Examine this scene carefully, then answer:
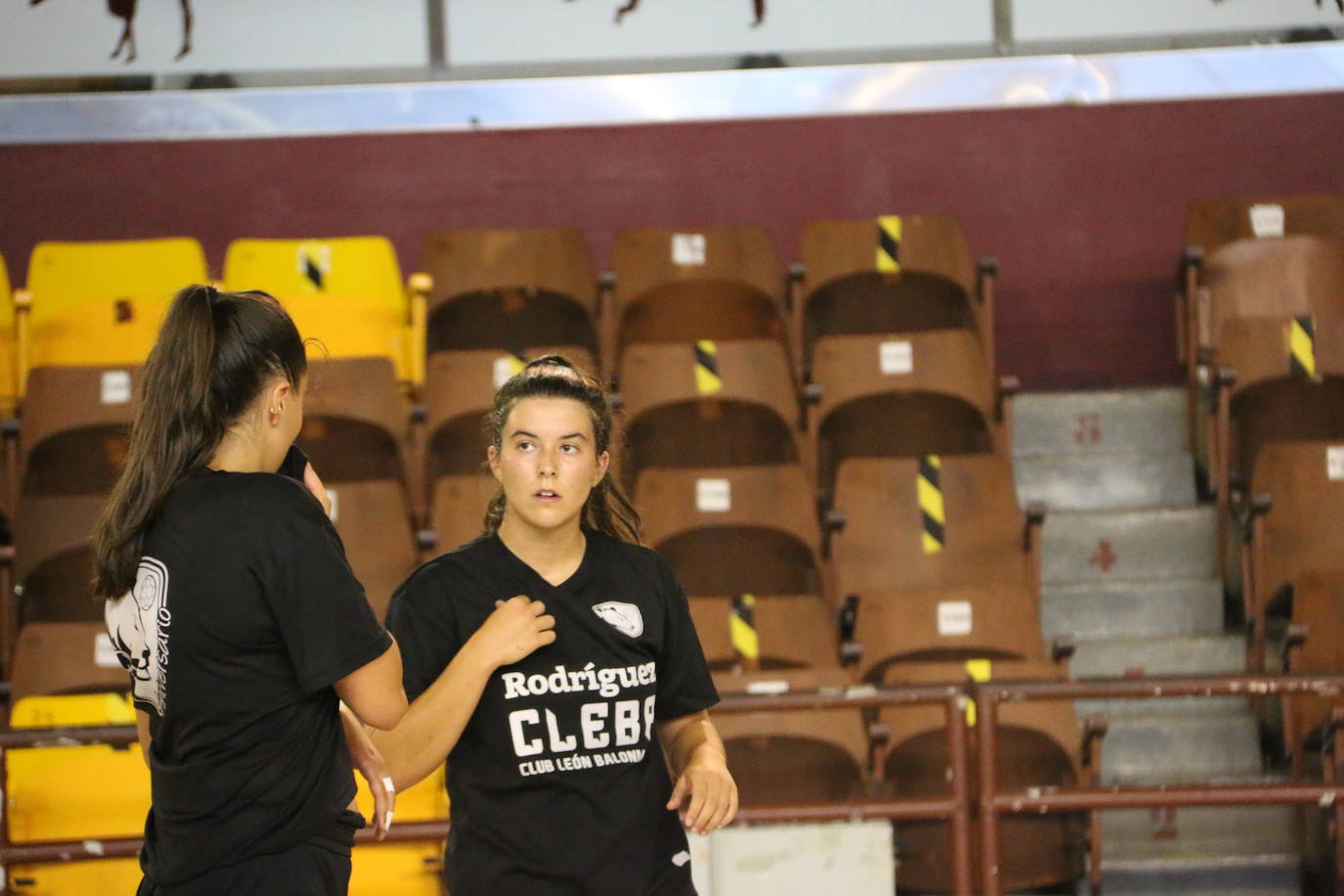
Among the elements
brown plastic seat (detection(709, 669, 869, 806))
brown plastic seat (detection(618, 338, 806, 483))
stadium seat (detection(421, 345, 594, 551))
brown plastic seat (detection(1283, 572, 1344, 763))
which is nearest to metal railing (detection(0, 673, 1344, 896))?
brown plastic seat (detection(709, 669, 869, 806))

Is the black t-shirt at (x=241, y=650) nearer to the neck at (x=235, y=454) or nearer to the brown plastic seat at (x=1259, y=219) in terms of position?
the neck at (x=235, y=454)

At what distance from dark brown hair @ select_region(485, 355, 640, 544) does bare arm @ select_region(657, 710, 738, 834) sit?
257mm

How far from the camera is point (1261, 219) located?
522cm

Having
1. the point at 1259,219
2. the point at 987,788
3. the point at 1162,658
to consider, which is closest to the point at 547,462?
the point at 987,788

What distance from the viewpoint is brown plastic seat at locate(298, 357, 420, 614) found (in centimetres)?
400

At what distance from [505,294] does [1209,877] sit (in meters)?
2.73

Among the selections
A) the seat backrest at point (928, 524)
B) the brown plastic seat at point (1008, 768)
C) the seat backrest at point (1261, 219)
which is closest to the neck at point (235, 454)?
the brown plastic seat at point (1008, 768)

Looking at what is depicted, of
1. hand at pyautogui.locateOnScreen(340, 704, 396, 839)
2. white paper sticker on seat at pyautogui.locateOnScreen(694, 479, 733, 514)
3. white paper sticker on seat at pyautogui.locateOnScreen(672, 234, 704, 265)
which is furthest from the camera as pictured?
white paper sticker on seat at pyautogui.locateOnScreen(672, 234, 704, 265)

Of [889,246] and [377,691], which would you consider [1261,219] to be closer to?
[889,246]

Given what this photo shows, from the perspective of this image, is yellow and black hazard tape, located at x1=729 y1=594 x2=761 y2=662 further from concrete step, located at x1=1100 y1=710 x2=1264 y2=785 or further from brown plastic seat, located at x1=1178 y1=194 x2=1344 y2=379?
brown plastic seat, located at x1=1178 y1=194 x2=1344 y2=379

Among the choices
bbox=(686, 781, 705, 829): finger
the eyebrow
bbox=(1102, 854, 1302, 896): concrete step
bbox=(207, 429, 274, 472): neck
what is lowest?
bbox=(1102, 854, 1302, 896): concrete step

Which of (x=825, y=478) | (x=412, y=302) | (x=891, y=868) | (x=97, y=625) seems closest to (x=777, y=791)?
(x=891, y=868)

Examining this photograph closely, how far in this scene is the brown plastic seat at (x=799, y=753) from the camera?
353cm

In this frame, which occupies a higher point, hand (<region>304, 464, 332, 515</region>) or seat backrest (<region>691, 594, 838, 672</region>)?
hand (<region>304, 464, 332, 515</region>)
